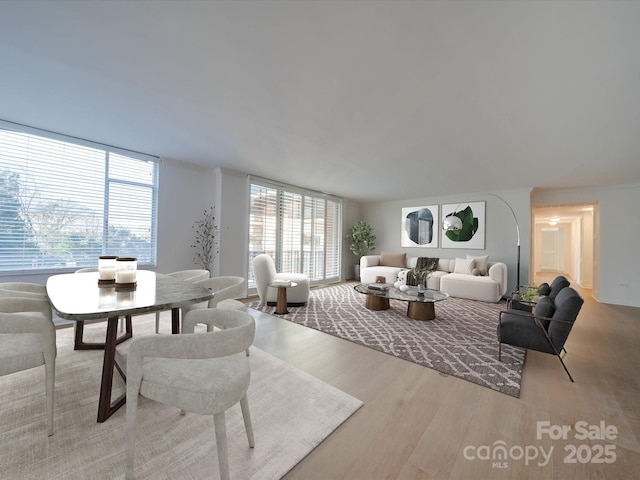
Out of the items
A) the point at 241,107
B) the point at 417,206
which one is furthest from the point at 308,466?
the point at 417,206

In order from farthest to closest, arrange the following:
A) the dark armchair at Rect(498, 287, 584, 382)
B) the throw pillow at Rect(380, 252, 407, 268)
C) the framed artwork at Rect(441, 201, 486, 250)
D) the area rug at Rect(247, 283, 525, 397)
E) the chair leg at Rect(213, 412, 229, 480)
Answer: the throw pillow at Rect(380, 252, 407, 268)
the framed artwork at Rect(441, 201, 486, 250)
the area rug at Rect(247, 283, 525, 397)
the dark armchair at Rect(498, 287, 584, 382)
the chair leg at Rect(213, 412, 229, 480)

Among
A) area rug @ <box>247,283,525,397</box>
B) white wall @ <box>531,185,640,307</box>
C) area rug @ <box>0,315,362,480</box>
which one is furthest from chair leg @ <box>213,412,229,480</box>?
white wall @ <box>531,185,640,307</box>

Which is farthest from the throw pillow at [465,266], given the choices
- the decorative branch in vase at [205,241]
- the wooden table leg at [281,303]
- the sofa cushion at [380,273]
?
the decorative branch in vase at [205,241]

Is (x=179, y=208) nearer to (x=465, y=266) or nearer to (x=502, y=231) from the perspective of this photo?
(x=465, y=266)

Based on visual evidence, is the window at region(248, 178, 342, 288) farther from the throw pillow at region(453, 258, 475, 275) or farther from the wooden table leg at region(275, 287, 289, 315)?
the throw pillow at region(453, 258, 475, 275)

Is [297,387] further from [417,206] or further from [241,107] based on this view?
[417,206]

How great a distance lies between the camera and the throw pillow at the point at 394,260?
6.76 m

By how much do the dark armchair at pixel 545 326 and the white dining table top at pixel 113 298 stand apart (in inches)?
107

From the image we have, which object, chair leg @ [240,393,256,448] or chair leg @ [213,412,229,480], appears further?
chair leg @ [240,393,256,448]

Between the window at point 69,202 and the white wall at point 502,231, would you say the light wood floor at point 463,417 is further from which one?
the white wall at point 502,231

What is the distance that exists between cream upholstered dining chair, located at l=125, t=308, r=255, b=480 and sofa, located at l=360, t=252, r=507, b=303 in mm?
4230

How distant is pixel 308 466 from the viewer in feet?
Answer: 4.25

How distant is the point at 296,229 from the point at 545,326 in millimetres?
4625

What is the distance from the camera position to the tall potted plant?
7.38m
